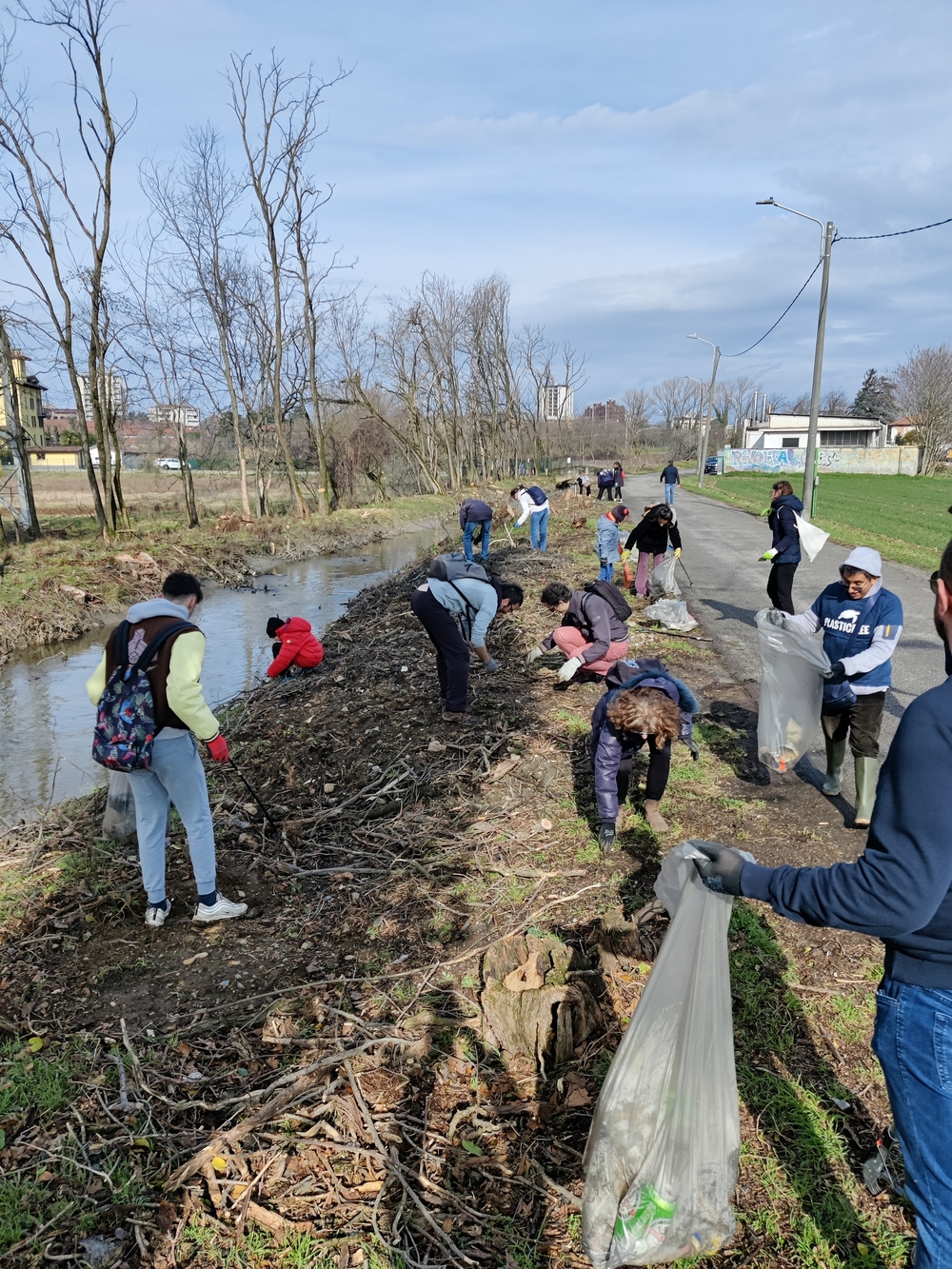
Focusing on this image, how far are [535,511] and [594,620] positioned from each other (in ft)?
30.1

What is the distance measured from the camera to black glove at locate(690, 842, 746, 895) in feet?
6.45

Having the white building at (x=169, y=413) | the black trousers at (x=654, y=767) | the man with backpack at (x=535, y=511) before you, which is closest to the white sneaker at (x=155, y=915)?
the black trousers at (x=654, y=767)

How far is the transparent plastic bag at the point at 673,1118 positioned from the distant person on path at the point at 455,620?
14.3ft

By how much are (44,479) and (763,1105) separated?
133 ft

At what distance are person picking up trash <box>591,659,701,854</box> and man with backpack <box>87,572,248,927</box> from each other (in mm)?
2122

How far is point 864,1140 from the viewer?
8.71 ft

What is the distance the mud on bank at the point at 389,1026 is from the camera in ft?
8.18

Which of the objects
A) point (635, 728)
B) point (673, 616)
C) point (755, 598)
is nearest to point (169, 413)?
point (755, 598)

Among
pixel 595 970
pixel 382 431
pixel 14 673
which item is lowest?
pixel 14 673

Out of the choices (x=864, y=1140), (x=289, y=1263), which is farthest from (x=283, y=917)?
(x=864, y=1140)

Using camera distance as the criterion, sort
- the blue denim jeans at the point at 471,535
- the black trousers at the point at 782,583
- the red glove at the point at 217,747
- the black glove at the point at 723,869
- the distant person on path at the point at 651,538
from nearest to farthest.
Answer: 1. the black glove at the point at 723,869
2. the red glove at the point at 217,747
3. the black trousers at the point at 782,583
4. the distant person on path at the point at 651,538
5. the blue denim jeans at the point at 471,535

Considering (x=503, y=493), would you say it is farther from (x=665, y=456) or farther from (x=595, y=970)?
(x=665, y=456)

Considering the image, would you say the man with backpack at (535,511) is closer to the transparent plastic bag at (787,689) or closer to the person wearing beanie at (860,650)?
the transparent plastic bag at (787,689)

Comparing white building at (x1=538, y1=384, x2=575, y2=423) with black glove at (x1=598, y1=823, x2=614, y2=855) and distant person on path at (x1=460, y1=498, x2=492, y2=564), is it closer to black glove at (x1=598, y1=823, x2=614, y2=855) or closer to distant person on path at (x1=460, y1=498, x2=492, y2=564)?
distant person on path at (x1=460, y1=498, x2=492, y2=564)
